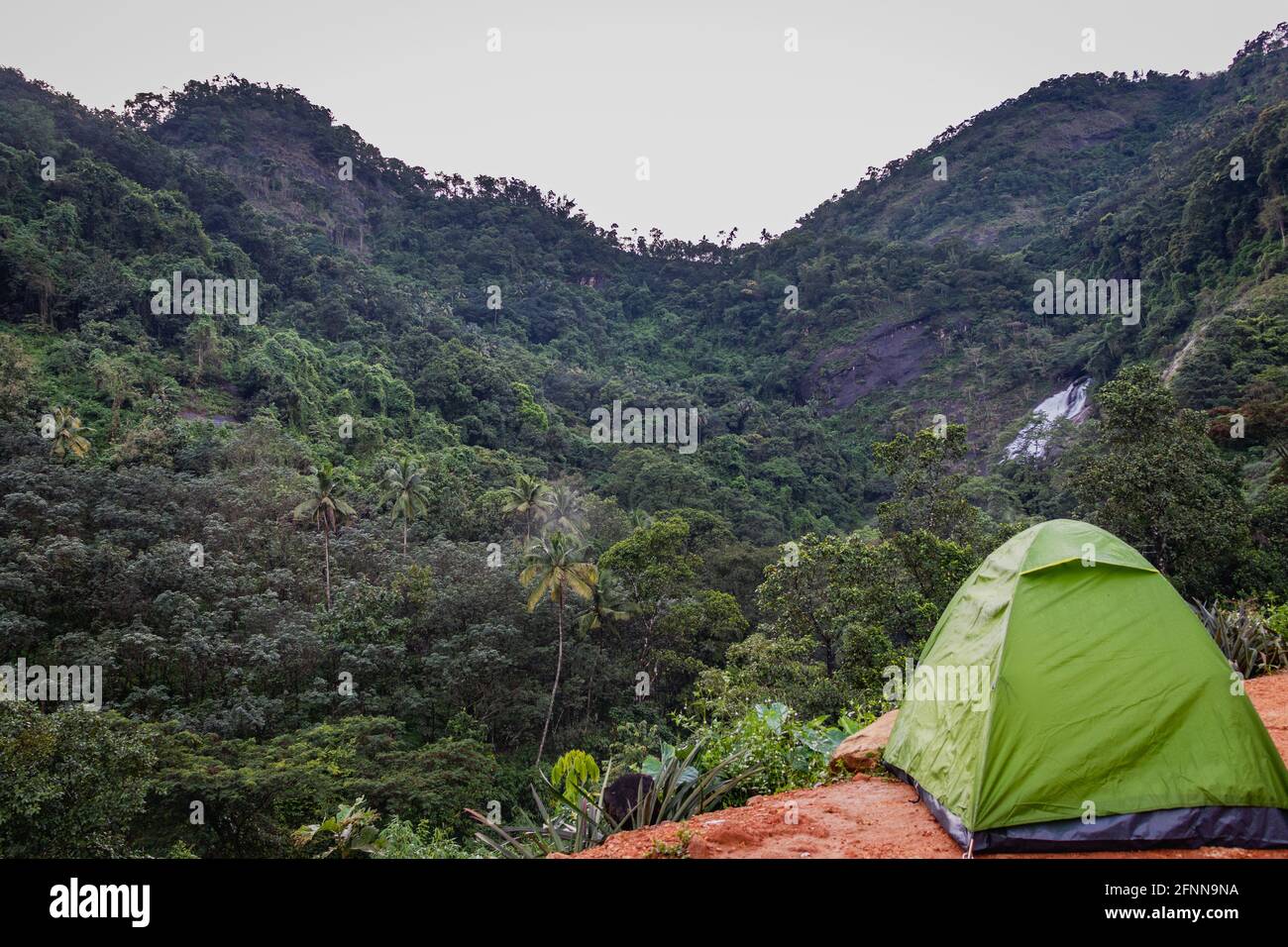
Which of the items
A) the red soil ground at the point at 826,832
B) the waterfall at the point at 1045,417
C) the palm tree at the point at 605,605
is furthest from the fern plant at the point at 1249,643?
the waterfall at the point at 1045,417

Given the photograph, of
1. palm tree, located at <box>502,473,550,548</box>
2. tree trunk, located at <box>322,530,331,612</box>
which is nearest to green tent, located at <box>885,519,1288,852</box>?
tree trunk, located at <box>322,530,331,612</box>

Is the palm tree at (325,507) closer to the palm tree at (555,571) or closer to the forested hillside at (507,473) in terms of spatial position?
the forested hillside at (507,473)

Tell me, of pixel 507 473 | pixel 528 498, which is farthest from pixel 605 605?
pixel 507 473

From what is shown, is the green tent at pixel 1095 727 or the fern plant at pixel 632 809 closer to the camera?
the green tent at pixel 1095 727

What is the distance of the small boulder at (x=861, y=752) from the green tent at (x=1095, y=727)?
843 mm

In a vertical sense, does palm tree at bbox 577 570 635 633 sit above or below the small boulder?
below

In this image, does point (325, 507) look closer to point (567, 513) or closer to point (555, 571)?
point (555, 571)

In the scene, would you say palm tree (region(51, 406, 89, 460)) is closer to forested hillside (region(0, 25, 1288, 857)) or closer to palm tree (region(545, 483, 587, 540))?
forested hillside (region(0, 25, 1288, 857))

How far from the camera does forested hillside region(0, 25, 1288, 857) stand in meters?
14.2

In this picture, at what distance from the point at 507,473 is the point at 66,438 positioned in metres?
18.0

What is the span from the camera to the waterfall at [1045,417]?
4091 centimetres

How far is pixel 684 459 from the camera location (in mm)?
44781

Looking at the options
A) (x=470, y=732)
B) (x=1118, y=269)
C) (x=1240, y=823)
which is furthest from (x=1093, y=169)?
(x=1240, y=823)
